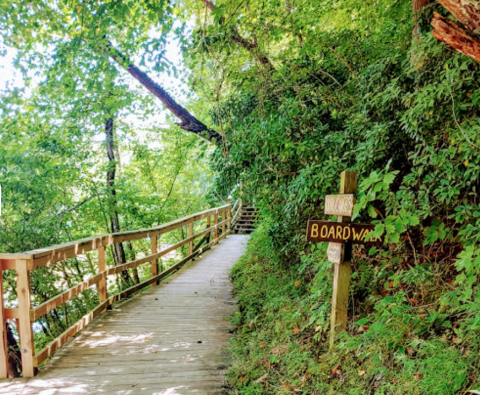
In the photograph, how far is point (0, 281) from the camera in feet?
8.15

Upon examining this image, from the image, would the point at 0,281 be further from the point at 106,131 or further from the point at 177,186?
the point at 177,186

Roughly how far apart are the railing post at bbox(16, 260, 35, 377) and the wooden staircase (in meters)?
10.5

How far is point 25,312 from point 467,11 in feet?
13.0

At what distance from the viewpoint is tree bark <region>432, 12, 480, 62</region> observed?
2.02 m

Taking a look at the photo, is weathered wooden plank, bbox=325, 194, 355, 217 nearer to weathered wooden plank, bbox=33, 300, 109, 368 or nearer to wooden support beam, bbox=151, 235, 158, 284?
weathered wooden plank, bbox=33, 300, 109, 368

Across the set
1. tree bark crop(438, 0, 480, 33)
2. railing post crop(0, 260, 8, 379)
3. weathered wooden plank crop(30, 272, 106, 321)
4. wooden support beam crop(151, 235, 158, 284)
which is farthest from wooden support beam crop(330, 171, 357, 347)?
wooden support beam crop(151, 235, 158, 284)

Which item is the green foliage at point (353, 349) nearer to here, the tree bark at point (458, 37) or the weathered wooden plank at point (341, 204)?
the weathered wooden plank at point (341, 204)

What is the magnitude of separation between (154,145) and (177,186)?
207 centimetres

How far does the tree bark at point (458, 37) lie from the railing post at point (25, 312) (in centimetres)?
363

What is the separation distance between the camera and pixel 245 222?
14188 mm

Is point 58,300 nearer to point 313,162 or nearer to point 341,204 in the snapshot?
point 341,204

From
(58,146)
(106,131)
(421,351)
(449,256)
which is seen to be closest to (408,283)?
(449,256)

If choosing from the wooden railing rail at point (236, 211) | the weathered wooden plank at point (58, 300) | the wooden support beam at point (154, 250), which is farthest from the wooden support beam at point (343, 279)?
the wooden railing rail at point (236, 211)

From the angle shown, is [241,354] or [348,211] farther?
[241,354]
